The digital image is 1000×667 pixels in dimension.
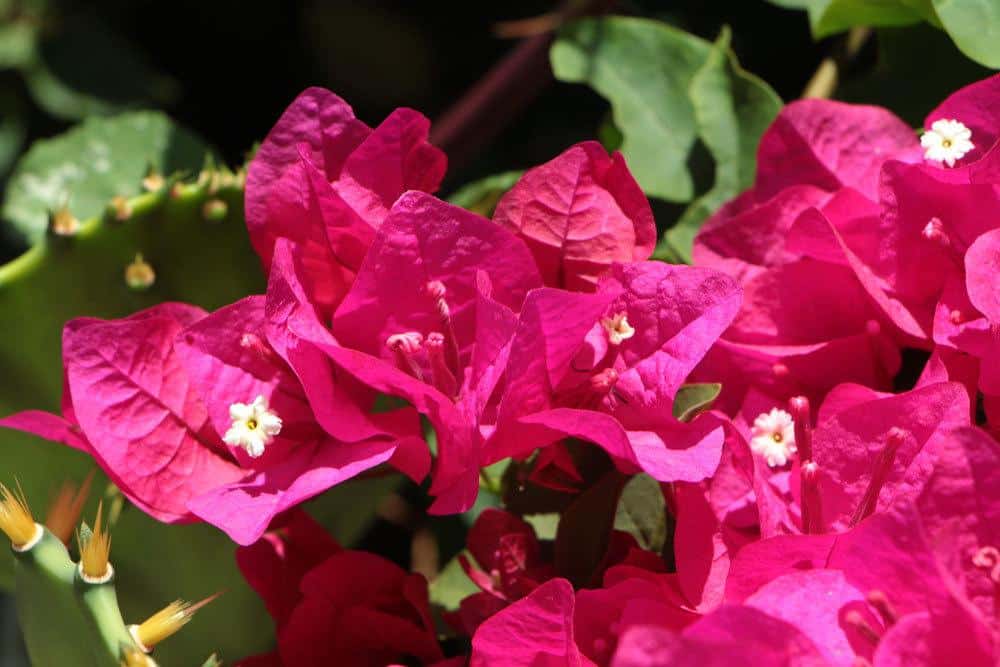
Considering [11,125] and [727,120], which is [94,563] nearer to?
[727,120]

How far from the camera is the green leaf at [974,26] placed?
52 cm

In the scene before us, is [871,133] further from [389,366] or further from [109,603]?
[109,603]

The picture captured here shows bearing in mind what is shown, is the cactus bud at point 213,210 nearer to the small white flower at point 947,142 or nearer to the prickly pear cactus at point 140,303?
the prickly pear cactus at point 140,303

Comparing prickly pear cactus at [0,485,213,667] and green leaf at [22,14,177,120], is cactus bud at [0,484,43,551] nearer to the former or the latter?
prickly pear cactus at [0,485,213,667]

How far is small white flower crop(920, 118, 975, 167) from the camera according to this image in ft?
1.56

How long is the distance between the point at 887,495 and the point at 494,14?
70 cm

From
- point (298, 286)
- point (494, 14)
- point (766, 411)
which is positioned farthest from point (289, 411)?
point (494, 14)

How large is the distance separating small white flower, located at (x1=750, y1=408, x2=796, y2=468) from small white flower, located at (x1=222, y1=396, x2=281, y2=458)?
19 centimetres

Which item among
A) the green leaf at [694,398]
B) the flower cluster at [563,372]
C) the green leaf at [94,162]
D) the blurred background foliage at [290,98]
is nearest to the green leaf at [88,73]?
the blurred background foliage at [290,98]

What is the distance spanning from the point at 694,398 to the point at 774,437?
4cm

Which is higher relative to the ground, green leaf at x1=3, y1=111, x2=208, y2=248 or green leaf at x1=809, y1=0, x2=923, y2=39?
green leaf at x1=809, y1=0, x2=923, y2=39

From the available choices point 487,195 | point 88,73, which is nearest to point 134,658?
point 487,195

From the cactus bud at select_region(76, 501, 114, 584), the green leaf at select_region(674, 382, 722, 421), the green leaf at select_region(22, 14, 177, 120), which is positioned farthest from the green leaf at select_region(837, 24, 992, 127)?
the green leaf at select_region(22, 14, 177, 120)

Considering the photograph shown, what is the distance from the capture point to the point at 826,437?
1.48ft
